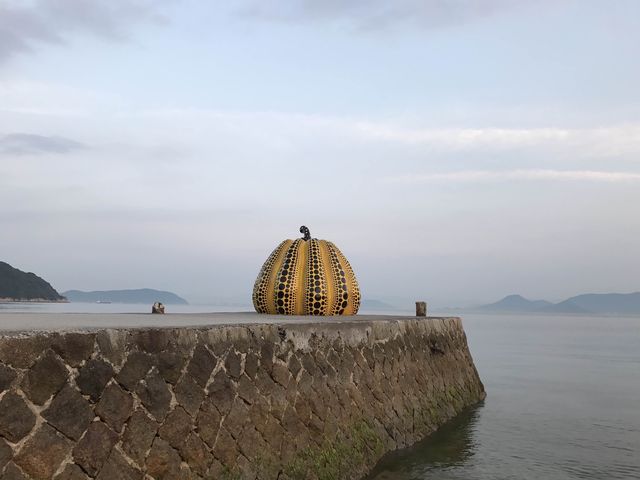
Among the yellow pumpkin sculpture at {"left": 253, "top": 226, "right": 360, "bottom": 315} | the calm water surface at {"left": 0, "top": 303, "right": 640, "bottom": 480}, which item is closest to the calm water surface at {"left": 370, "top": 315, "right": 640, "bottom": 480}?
the calm water surface at {"left": 0, "top": 303, "right": 640, "bottom": 480}

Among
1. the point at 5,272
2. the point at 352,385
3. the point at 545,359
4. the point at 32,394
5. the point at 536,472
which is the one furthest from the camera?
the point at 5,272

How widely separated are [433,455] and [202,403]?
19.5ft

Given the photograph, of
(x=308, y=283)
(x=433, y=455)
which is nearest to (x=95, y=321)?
(x=433, y=455)

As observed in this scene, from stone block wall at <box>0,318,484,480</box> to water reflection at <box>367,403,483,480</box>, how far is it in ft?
0.75

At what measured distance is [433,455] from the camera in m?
11.0

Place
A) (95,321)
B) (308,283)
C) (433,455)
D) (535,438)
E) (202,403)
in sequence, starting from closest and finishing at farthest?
(202,403)
(95,321)
(433,455)
(535,438)
(308,283)

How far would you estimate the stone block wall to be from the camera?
195 inches

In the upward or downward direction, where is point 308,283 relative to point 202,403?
upward

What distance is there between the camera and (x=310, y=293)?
14.1 meters

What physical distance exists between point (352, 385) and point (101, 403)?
5.02 meters

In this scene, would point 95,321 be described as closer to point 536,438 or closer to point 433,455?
point 433,455

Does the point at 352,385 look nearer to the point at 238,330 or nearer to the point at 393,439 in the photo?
the point at 393,439

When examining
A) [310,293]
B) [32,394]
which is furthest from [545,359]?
[32,394]

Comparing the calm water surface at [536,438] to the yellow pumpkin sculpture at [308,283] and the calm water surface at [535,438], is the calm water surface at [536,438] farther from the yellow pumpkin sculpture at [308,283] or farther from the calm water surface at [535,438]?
the yellow pumpkin sculpture at [308,283]
